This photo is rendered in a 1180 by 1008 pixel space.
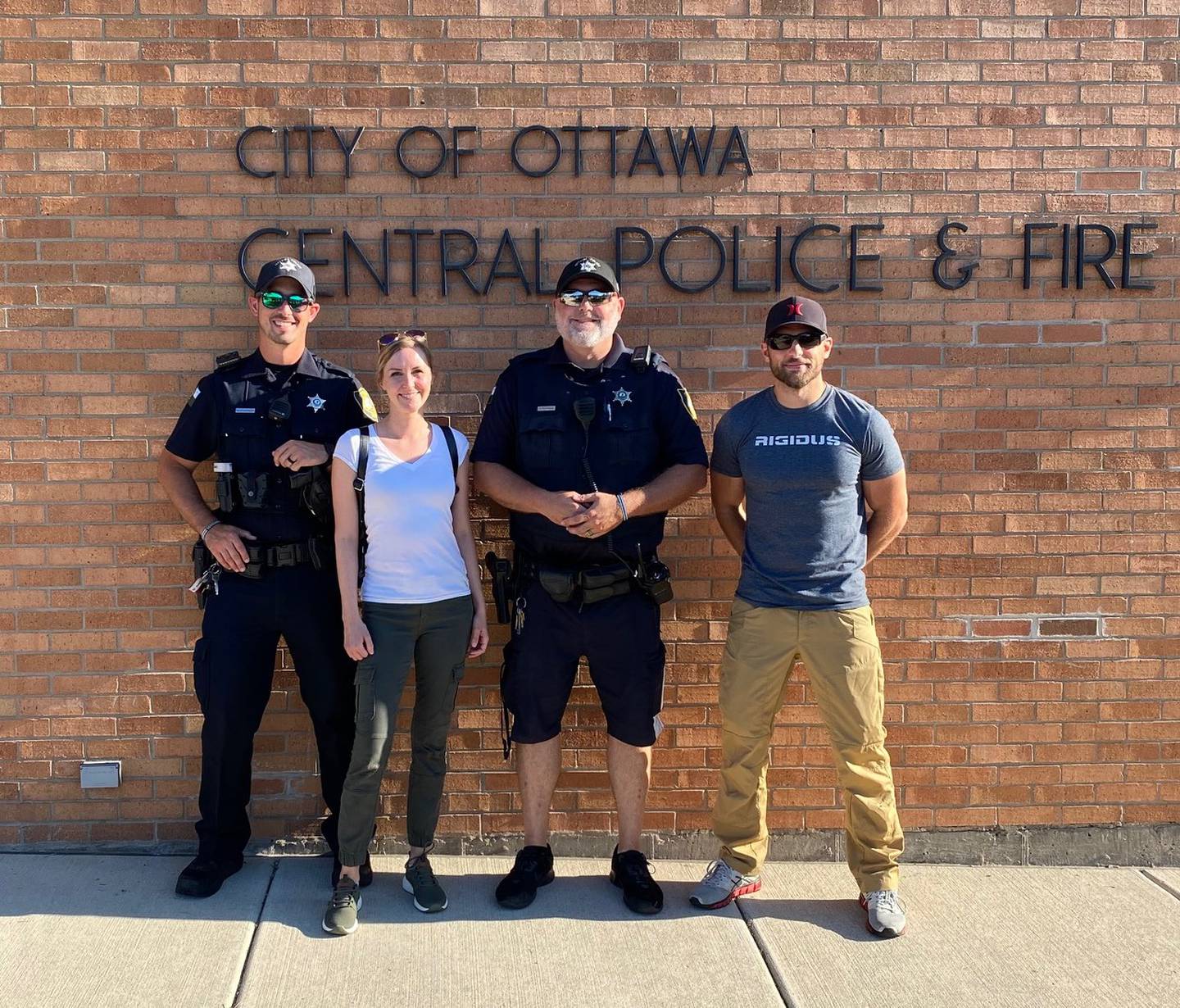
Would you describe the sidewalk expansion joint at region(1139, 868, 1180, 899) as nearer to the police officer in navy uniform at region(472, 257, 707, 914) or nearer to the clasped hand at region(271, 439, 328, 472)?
the police officer in navy uniform at region(472, 257, 707, 914)

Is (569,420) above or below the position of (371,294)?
below

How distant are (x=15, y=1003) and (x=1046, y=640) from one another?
3805 millimetres

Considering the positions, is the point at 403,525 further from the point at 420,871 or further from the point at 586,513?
the point at 420,871

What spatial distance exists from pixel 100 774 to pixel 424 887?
144 cm

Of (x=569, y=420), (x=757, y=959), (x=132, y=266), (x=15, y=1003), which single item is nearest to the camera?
(x=15, y=1003)

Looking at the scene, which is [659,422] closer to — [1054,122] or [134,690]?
[1054,122]

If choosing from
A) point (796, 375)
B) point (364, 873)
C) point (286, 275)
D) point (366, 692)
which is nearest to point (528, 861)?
point (364, 873)

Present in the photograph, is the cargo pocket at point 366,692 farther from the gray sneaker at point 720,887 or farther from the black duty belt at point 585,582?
the gray sneaker at point 720,887

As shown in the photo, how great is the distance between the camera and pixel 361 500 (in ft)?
11.1

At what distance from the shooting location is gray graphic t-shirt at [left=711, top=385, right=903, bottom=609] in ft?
11.4

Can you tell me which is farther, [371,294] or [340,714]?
[371,294]

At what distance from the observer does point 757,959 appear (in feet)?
10.9

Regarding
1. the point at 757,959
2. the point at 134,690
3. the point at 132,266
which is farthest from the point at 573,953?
the point at 132,266

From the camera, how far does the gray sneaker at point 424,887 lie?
3.56 m
